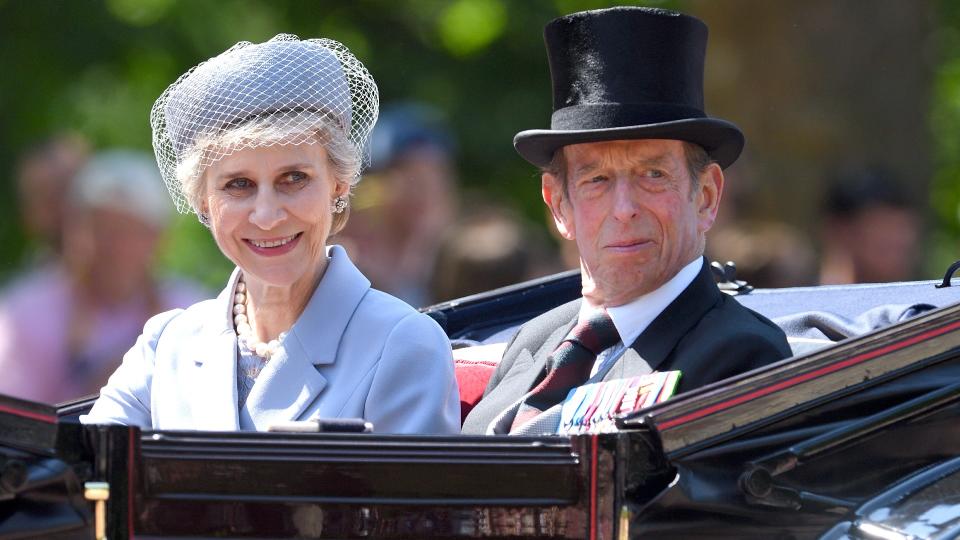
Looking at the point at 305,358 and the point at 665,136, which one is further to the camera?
the point at 665,136

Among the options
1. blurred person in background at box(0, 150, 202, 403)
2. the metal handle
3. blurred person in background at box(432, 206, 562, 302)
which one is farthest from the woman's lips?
blurred person in background at box(0, 150, 202, 403)

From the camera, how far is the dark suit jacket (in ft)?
9.69

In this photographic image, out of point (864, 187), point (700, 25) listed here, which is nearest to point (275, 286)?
point (700, 25)

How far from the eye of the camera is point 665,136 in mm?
3211

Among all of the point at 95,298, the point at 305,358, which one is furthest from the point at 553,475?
the point at 95,298

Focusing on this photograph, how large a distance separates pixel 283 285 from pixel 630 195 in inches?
28.8

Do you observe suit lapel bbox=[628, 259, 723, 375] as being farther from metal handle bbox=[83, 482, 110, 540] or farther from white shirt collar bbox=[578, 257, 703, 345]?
metal handle bbox=[83, 482, 110, 540]

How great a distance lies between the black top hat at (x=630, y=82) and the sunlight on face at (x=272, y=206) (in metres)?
0.50

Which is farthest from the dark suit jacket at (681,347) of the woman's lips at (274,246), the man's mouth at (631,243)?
the woman's lips at (274,246)

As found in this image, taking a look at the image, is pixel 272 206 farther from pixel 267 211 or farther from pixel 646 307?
pixel 646 307

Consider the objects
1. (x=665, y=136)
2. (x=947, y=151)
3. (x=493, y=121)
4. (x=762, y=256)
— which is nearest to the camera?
(x=665, y=136)

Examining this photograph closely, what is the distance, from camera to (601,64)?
3361mm

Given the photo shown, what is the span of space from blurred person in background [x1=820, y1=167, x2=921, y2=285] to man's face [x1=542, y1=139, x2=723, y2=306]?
287 cm

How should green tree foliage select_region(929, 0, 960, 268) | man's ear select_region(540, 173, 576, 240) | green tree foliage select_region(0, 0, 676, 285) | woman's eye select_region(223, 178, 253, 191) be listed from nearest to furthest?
woman's eye select_region(223, 178, 253, 191) → man's ear select_region(540, 173, 576, 240) → green tree foliage select_region(0, 0, 676, 285) → green tree foliage select_region(929, 0, 960, 268)
